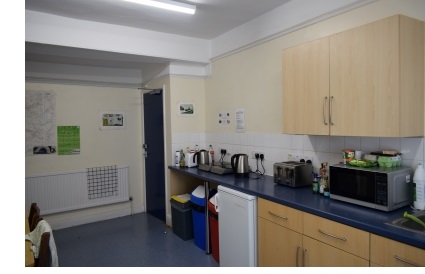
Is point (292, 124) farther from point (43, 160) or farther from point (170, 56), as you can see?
point (43, 160)

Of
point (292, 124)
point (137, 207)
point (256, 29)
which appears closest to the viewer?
point (292, 124)

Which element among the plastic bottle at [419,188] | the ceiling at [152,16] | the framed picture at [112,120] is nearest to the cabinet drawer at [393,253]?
the plastic bottle at [419,188]

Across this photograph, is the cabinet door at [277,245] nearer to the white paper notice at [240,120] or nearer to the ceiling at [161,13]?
the white paper notice at [240,120]

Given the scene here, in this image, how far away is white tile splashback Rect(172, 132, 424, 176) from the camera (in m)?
1.99

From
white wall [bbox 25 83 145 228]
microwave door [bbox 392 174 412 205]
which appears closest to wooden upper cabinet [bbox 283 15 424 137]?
microwave door [bbox 392 174 412 205]

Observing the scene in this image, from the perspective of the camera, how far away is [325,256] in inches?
73.9

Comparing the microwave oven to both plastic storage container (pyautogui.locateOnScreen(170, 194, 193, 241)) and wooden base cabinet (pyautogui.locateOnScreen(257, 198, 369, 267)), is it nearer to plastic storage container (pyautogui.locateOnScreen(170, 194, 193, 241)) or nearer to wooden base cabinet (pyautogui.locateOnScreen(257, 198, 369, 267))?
wooden base cabinet (pyautogui.locateOnScreen(257, 198, 369, 267))

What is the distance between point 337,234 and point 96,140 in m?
3.72

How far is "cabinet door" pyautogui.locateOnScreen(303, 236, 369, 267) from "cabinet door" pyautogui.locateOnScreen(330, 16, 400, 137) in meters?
0.79

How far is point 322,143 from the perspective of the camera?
257 cm

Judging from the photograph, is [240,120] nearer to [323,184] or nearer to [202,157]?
[202,157]

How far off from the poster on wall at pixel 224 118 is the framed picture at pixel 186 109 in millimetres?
444

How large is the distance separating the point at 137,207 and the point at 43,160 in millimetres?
1625
